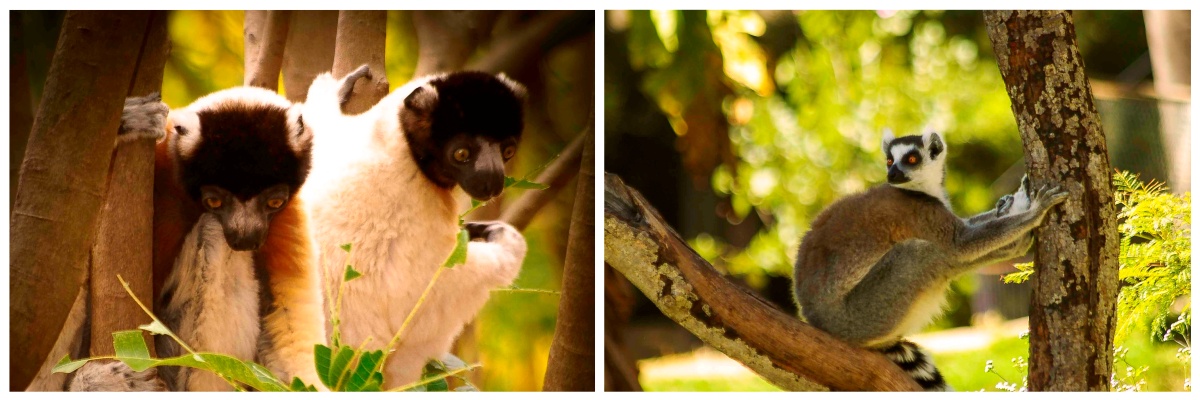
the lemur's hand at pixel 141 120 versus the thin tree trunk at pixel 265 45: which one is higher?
the thin tree trunk at pixel 265 45

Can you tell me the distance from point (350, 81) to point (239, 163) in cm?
63

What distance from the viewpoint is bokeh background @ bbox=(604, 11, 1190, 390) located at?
3.46m

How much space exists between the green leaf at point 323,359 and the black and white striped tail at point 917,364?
2.00 m

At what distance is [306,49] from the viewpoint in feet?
10.7

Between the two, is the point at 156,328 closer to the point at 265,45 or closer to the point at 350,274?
the point at 350,274

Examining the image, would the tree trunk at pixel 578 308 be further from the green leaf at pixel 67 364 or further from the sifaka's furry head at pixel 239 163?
the green leaf at pixel 67 364

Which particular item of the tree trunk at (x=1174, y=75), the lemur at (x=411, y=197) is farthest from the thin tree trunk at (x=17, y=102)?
the tree trunk at (x=1174, y=75)

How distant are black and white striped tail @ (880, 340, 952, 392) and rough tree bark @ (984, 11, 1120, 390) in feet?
1.24

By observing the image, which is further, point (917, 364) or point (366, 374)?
point (917, 364)

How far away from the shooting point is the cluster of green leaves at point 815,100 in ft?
11.6

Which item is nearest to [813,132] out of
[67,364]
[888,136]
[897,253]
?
[888,136]

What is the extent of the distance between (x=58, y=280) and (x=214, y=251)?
1.35 ft

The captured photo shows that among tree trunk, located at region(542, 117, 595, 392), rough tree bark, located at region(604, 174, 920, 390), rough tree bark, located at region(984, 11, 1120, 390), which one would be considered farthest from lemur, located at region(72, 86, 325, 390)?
rough tree bark, located at region(984, 11, 1120, 390)

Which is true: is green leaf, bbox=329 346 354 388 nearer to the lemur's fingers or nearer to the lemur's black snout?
the lemur's fingers
